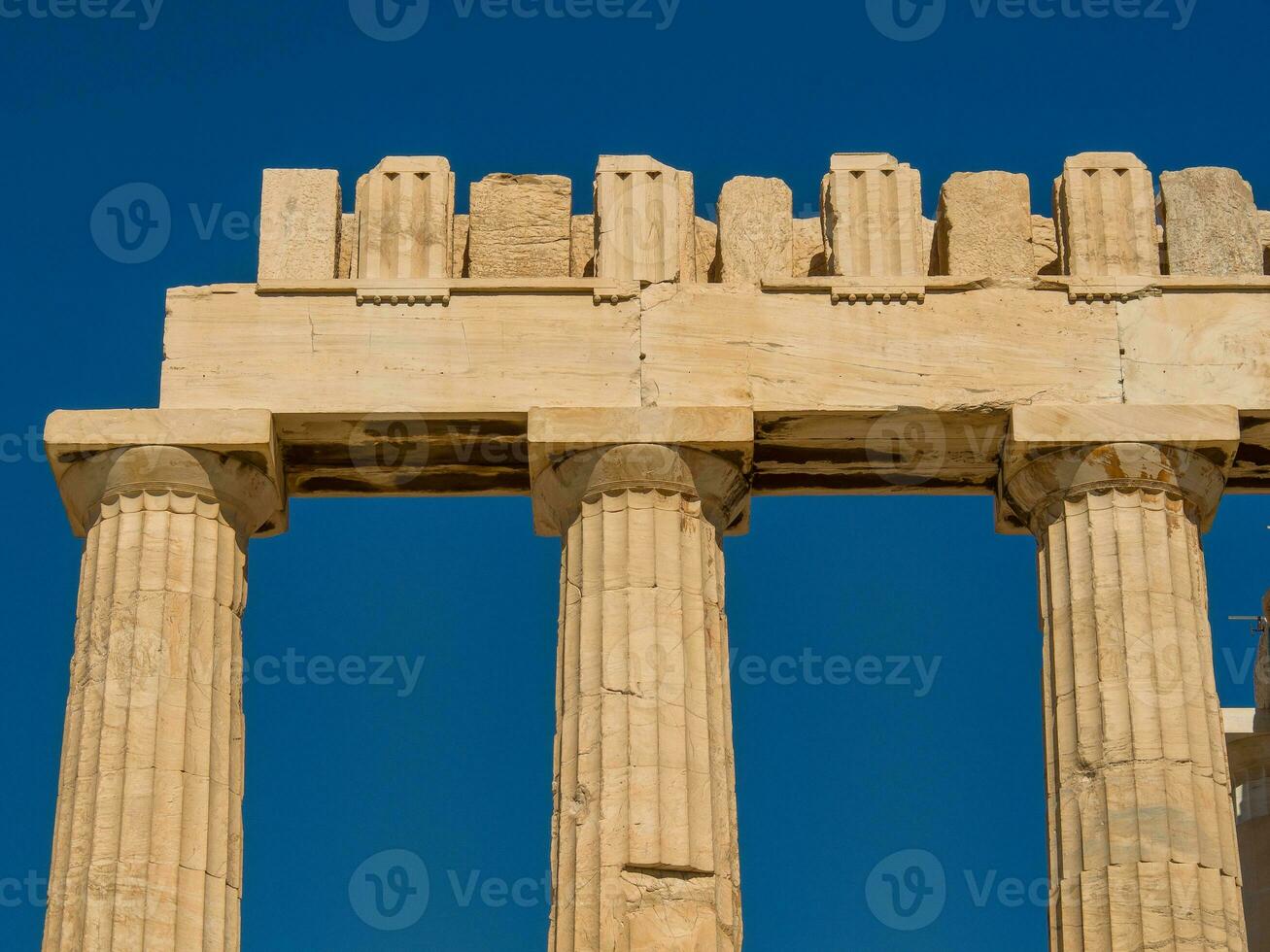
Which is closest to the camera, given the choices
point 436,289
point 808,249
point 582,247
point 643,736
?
point 643,736

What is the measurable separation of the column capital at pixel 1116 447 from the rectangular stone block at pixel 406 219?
241 inches

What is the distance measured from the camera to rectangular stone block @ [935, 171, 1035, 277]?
36375 millimetres

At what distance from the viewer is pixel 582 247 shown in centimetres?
3731

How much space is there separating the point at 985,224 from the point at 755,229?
2365 millimetres

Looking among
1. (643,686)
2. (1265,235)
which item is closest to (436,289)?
(643,686)

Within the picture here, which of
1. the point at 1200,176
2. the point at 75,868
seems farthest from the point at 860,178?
the point at 75,868

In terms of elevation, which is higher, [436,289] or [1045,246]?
[1045,246]

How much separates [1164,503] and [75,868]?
437 inches

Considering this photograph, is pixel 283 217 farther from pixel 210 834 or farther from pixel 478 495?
pixel 210 834

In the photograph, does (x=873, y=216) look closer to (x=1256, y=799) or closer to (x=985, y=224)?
(x=985, y=224)

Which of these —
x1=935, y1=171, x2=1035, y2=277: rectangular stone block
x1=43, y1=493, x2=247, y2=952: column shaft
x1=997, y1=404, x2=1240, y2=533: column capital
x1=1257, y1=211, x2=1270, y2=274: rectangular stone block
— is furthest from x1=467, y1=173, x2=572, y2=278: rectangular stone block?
x1=1257, y1=211, x2=1270, y2=274: rectangular stone block

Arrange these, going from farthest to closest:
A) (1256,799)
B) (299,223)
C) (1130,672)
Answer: (1256,799), (299,223), (1130,672)

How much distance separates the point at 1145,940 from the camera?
107ft

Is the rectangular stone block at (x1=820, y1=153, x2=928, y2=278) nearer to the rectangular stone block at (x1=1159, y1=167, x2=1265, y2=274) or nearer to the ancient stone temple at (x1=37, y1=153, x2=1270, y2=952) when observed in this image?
the ancient stone temple at (x1=37, y1=153, x2=1270, y2=952)
